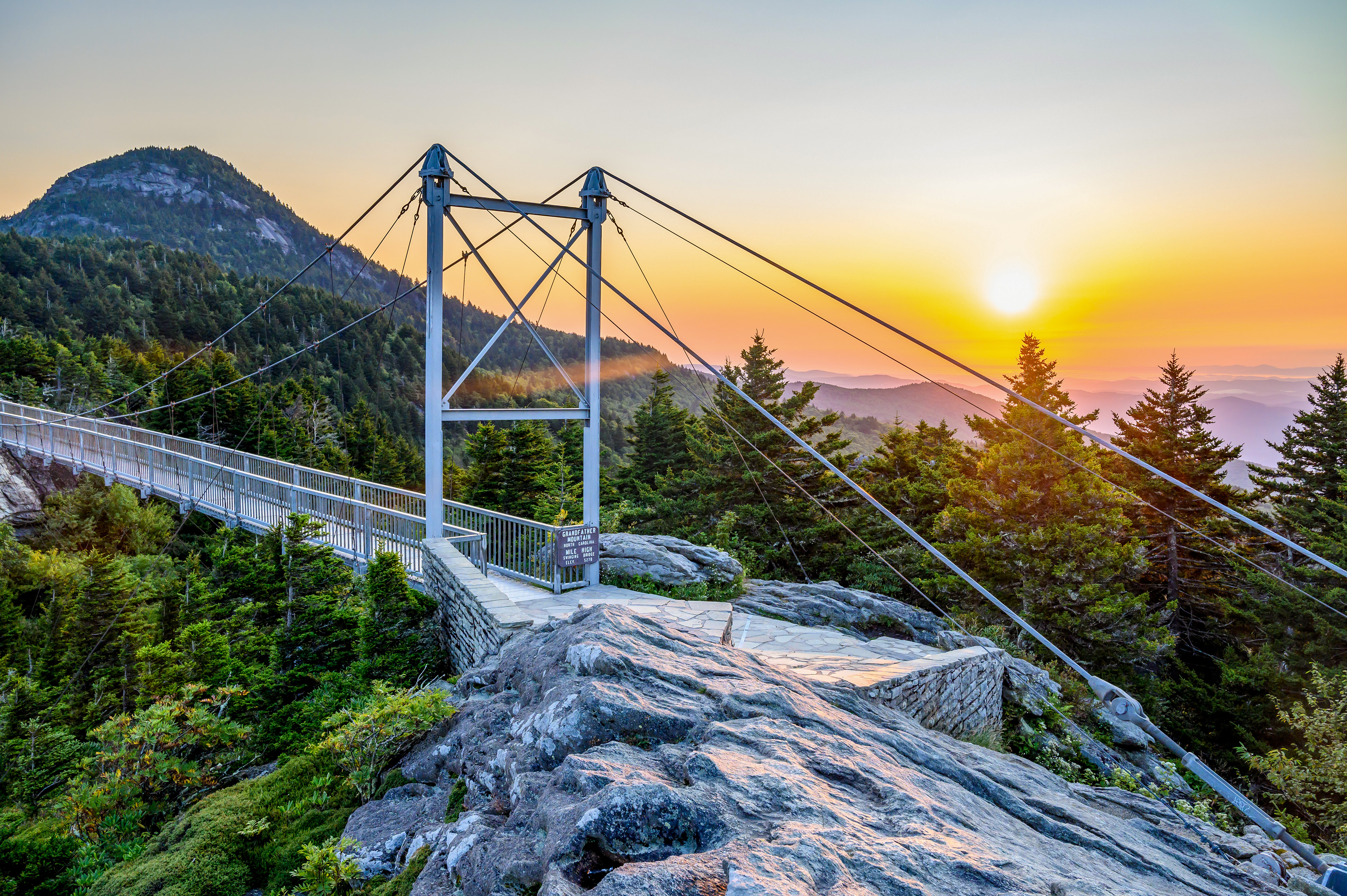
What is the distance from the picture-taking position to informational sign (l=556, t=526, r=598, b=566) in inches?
364

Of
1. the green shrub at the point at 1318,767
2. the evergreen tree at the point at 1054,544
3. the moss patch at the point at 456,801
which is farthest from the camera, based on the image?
the evergreen tree at the point at 1054,544

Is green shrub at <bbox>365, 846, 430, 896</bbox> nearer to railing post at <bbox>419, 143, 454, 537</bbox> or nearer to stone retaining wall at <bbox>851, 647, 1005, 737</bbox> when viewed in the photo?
stone retaining wall at <bbox>851, 647, 1005, 737</bbox>

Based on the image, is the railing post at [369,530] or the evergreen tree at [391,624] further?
the railing post at [369,530]

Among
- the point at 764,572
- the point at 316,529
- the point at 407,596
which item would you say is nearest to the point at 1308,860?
the point at 407,596

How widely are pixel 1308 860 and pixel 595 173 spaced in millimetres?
9870

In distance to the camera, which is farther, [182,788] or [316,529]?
[316,529]

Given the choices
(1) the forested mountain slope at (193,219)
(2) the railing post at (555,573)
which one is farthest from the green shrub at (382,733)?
(1) the forested mountain slope at (193,219)

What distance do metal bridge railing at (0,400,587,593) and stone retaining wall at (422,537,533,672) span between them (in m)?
0.64

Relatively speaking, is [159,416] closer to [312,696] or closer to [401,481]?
[401,481]

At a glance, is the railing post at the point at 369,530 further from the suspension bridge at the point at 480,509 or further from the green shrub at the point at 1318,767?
the green shrub at the point at 1318,767

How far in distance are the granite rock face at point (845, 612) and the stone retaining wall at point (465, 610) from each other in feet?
13.3

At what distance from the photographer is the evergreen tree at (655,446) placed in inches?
1414

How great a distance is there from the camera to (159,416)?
94.7 ft

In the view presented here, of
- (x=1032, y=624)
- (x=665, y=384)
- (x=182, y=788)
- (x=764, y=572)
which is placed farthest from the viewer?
(x=665, y=384)
